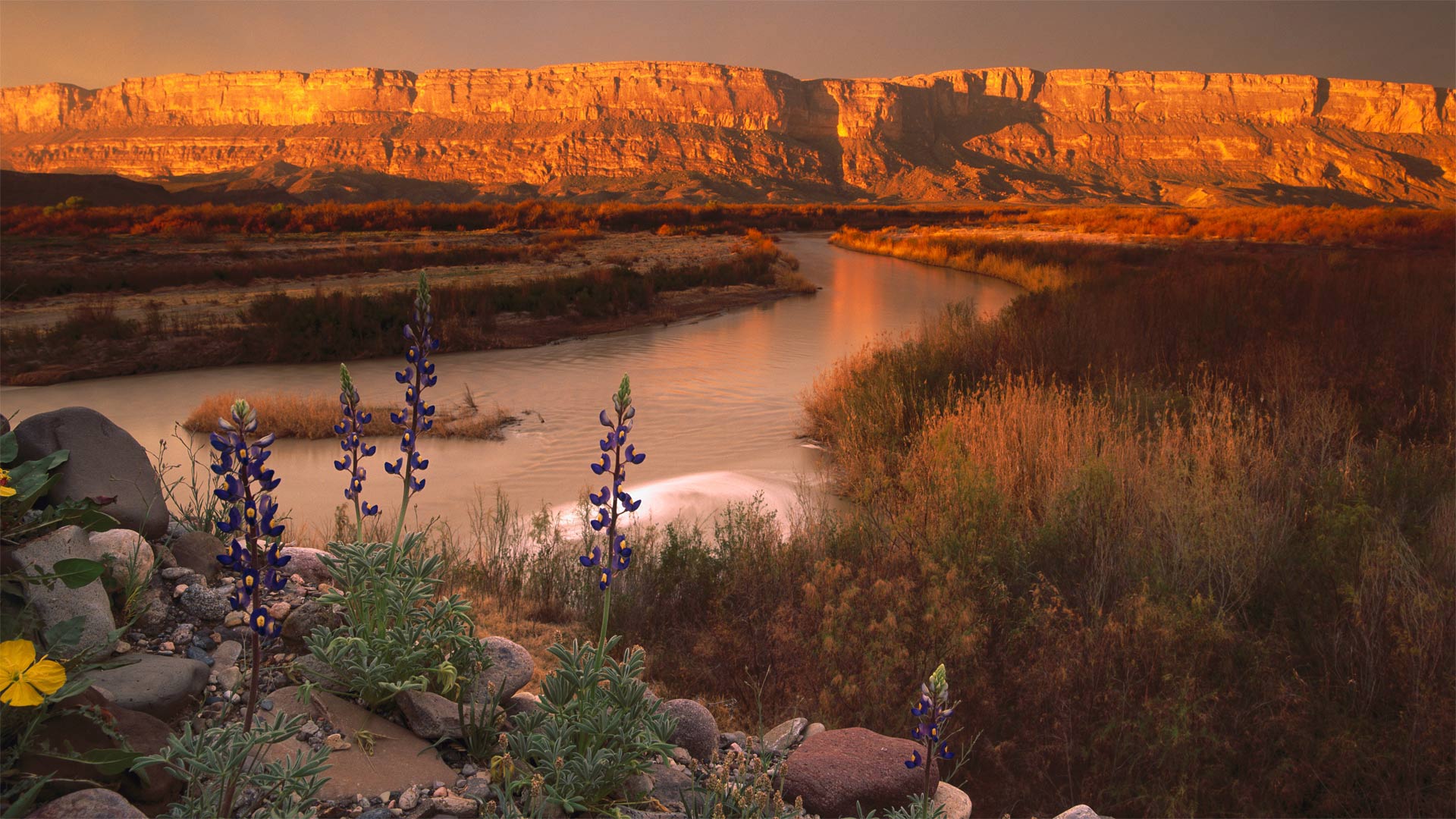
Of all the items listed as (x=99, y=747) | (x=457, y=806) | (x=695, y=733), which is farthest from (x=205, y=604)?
(x=695, y=733)

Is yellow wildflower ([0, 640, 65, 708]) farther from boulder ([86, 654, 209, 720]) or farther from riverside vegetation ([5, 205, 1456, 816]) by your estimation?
riverside vegetation ([5, 205, 1456, 816])

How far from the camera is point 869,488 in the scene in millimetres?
6766

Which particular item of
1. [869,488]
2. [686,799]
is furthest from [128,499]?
[869,488]

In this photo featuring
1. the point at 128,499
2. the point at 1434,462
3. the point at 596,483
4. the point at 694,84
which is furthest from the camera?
the point at 694,84

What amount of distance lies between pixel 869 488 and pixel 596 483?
3892 mm

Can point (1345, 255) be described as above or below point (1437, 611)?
above

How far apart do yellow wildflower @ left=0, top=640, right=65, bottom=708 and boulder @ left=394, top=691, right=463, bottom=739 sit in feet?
3.43

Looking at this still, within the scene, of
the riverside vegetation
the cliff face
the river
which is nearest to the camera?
the riverside vegetation

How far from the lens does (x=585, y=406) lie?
13242 millimetres

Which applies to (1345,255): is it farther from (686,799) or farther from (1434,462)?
(686,799)

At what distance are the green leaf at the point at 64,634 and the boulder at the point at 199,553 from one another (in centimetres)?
118

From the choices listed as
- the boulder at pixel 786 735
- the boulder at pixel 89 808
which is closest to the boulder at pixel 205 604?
the boulder at pixel 89 808

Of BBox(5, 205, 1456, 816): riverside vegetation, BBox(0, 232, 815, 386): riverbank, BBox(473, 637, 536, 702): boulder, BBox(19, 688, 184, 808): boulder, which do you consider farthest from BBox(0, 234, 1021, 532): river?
BBox(19, 688, 184, 808): boulder

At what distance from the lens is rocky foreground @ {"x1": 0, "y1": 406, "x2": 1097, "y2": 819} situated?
237 centimetres
